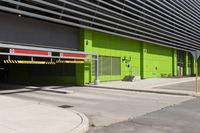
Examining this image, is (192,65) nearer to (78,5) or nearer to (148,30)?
(148,30)

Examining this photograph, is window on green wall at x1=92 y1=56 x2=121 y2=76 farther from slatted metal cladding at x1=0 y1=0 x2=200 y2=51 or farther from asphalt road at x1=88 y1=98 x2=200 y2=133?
asphalt road at x1=88 y1=98 x2=200 y2=133

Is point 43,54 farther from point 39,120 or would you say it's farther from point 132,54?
point 132,54

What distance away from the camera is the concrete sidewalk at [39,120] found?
27.6 feet

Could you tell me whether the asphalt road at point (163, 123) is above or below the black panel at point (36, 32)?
below

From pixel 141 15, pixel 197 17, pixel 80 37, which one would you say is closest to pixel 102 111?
pixel 80 37

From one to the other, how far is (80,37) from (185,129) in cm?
1902

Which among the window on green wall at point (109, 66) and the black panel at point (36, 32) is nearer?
the black panel at point (36, 32)

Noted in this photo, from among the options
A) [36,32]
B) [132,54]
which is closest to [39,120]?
[36,32]

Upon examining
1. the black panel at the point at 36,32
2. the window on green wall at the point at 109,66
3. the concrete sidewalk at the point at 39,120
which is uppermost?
the black panel at the point at 36,32

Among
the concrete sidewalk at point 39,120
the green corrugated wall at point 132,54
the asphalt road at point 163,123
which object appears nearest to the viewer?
the concrete sidewalk at point 39,120

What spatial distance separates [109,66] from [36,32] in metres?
11.2

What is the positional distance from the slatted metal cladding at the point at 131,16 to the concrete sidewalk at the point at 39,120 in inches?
341

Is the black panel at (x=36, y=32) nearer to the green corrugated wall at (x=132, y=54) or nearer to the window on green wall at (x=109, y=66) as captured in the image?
the green corrugated wall at (x=132, y=54)

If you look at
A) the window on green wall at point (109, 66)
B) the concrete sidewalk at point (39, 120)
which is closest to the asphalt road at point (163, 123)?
the concrete sidewalk at point (39, 120)
